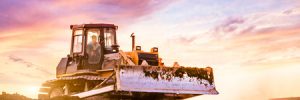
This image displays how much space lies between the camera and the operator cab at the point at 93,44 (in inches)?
551

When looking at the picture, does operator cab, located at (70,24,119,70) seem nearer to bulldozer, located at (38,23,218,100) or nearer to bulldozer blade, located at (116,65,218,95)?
bulldozer, located at (38,23,218,100)

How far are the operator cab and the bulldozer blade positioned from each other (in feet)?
8.22

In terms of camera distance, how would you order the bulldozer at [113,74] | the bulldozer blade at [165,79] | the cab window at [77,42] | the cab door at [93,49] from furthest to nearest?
the cab window at [77,42] < the cab door at [93,49] < the bulldozer at [113,74] < the bulldozer blade at [165,79]

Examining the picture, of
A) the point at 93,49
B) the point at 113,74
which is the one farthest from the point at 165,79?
the point at 93,49

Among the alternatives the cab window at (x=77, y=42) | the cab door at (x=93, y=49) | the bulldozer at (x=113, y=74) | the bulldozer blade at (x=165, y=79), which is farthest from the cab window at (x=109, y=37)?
the bulldozer blade at (x=165, y=79)

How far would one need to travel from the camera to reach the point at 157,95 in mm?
12391

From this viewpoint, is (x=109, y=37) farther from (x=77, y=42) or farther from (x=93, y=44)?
(x=77, y=42)

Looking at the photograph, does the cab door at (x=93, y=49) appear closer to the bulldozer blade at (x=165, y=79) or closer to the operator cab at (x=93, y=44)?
the operator cab at (x=93, y=44)

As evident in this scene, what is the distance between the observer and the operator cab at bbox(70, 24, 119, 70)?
14008 millimetres

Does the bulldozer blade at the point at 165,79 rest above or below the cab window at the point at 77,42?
below

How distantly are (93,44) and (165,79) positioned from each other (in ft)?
11.1

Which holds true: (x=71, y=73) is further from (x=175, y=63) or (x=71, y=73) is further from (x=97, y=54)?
(x=175, y=63)

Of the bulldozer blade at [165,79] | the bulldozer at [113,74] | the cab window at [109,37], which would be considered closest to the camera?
the bulldozer blade at [165,79]

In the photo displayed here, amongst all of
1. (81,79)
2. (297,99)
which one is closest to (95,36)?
(81,79)
